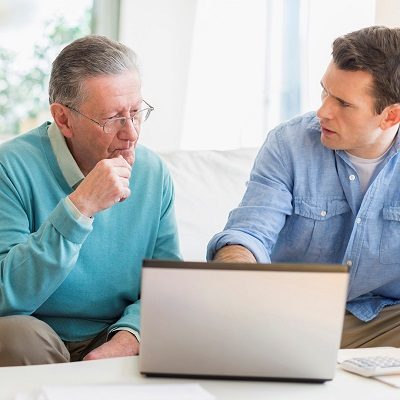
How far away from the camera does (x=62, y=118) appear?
1.99m

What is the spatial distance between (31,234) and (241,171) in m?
0.90

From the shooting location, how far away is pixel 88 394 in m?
1.26

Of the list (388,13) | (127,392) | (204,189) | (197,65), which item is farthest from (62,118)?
(197,65)

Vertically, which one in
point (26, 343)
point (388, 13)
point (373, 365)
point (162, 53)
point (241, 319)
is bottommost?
point (26, 343)

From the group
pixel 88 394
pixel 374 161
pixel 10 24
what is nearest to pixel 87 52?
pixel 374 161

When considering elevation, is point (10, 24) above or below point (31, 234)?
above

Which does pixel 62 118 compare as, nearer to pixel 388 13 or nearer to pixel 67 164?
pixel 67 164

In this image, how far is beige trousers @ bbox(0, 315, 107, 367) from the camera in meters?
1.69

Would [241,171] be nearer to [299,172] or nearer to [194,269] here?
[299,172]

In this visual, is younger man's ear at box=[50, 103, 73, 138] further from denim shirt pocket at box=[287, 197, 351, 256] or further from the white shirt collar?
denim shirt pocket at box=[287, 197, 351, 256]

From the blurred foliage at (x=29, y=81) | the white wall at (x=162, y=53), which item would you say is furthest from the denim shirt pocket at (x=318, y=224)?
the blurred foliage at (x=29, y=81)

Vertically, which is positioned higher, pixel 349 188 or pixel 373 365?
pixel 349 188

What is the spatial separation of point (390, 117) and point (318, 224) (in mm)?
320

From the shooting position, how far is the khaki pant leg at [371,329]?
2.16m
